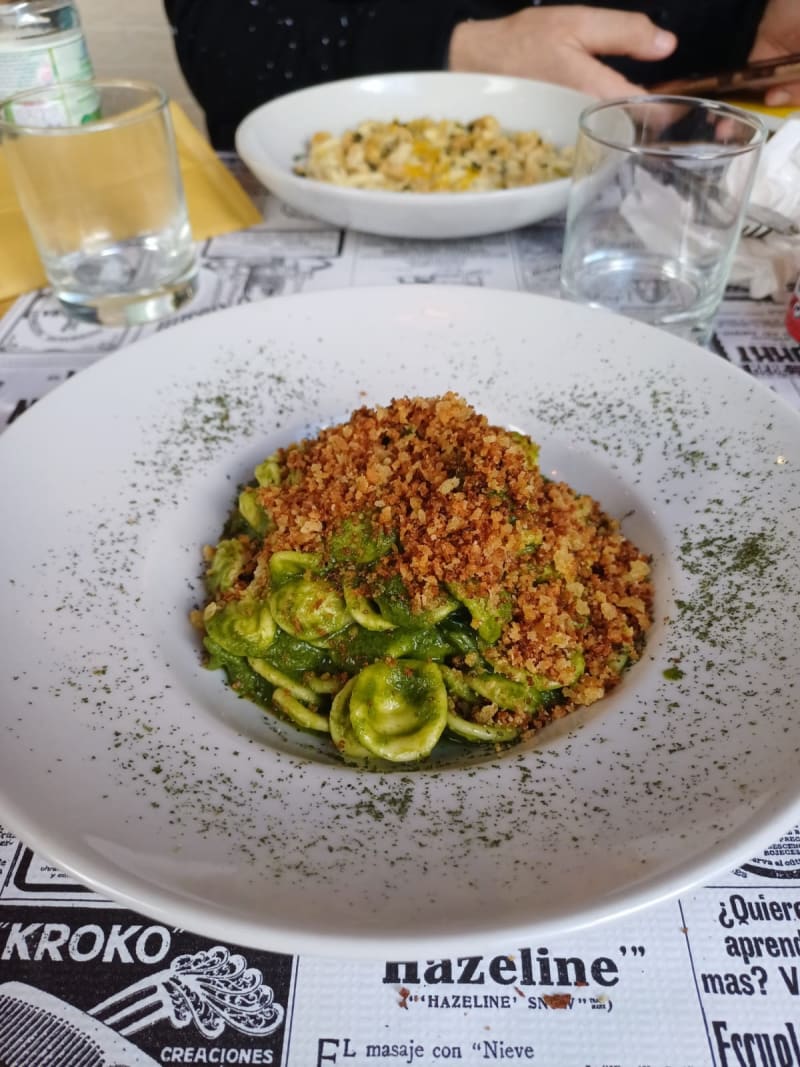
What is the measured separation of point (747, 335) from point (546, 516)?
0.97 meters

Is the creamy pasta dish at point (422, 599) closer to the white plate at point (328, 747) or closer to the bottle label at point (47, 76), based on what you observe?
the white plate at point (328, 747)

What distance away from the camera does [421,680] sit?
3.77 ft

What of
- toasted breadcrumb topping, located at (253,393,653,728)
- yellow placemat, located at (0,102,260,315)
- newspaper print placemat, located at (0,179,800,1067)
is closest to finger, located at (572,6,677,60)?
yellow placemat, located at (0,102,260,315)

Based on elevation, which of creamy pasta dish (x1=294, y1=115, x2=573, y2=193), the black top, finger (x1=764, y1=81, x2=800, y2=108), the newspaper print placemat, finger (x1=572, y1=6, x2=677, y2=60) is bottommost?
the newspaper print placemat

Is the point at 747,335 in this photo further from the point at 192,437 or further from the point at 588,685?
the point at 192,437

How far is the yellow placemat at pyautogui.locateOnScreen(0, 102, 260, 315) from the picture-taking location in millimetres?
2092

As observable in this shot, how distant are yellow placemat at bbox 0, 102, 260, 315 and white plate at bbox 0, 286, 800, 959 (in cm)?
79

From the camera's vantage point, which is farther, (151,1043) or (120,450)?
(120,450)

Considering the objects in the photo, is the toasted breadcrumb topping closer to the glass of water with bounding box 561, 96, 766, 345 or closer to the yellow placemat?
the glass of water with bounding box 561, 96, 766, 345

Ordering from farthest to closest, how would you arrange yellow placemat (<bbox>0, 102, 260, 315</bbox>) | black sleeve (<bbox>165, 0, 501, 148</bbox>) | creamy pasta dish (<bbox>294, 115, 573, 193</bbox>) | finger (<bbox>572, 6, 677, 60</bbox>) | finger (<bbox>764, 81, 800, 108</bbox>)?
black sleeve (<bbox>165, 0, 501, 148</bbox>)
finger (<bbox>572, 6, 677, 60</bbox>)
finger (<bbox>764, 81, 800, 108</bbox>)
creamy pasta dish (<bbox>294, 115, 573, 193</bbox>)
yellow placemat (<bbox>0, 102, 260, 315</bbox>)

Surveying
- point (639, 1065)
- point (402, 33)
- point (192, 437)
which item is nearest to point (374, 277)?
point (192, 437)

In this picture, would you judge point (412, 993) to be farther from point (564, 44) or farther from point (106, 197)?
point (564, 44)

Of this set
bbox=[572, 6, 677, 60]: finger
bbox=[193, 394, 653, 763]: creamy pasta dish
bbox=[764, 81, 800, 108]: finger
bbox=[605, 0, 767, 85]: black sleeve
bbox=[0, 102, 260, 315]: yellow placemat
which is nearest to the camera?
bbox=[193, 394, 653, 763]: creamy pasta dish

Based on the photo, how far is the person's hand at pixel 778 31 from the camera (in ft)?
9.32
